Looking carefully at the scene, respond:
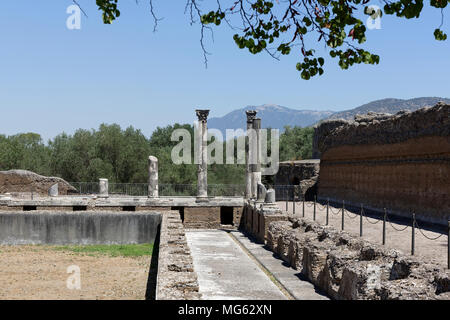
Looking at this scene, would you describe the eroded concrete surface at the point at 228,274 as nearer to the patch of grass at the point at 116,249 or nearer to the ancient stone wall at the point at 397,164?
the patch of grass at the point at 116,249

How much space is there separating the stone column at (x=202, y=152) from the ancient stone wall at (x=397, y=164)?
21.6 ft

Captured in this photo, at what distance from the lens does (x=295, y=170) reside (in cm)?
3272

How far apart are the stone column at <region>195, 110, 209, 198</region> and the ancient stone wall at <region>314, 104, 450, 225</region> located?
21.6 feet

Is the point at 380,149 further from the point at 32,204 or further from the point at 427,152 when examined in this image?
the point at 32,204

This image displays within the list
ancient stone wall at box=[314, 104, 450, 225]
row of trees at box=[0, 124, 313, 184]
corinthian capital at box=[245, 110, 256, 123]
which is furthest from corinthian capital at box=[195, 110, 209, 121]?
row of trees at box=[0, 124, 313, 184]

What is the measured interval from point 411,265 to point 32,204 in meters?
19.5

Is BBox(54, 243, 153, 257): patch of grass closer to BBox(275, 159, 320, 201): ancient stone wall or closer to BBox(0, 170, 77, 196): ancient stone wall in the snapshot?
BBox(275, 159, 320, 201): ancient stone wall

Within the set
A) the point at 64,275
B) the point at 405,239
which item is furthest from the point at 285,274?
the point at 64,275

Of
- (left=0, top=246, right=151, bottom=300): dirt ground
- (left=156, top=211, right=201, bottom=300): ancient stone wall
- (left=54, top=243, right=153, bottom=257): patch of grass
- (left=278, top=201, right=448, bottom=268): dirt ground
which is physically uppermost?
(left=156, top=211, right=201, bottom=300): ancient stone wall

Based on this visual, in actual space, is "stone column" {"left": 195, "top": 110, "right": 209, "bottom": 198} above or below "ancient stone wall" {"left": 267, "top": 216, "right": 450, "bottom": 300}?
above

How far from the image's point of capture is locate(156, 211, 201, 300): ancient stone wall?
7791 millimetres

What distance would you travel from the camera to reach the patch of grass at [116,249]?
57.0 feet

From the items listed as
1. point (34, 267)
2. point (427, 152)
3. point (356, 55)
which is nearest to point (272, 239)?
point (427, 152)

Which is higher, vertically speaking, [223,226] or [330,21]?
[330,21]
